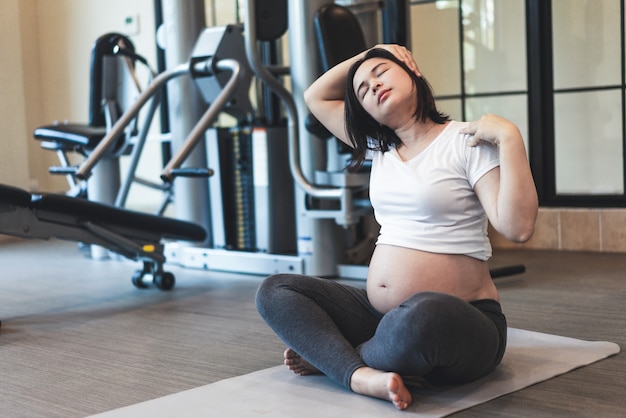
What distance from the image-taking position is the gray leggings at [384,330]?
1554 millimetres

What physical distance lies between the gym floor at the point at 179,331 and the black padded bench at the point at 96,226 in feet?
0.48

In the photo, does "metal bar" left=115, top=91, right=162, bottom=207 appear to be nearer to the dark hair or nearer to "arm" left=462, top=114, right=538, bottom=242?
the dark hair

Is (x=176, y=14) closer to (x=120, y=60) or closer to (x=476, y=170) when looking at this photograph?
(x=120, y=60)

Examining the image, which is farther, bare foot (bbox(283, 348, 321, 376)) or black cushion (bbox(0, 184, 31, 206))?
black cushion (bbox(0, 184, 31, 206))

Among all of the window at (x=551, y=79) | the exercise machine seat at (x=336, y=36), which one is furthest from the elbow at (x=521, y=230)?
the window at (x=551, y=79)

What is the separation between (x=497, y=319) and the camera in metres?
1.76

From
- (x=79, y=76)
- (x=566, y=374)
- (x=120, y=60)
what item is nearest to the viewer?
(x=566, y=374)

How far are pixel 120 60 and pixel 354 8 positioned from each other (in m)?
1.33

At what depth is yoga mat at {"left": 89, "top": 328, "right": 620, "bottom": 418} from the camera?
64.4 inches

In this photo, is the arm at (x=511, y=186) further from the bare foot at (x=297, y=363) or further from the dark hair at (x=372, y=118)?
the bare foot at (x=297, y=363)

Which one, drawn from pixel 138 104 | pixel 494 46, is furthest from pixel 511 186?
pixel 494 46

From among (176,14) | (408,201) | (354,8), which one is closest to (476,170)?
(408,201)

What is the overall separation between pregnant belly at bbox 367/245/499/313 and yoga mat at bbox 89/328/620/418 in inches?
7.7

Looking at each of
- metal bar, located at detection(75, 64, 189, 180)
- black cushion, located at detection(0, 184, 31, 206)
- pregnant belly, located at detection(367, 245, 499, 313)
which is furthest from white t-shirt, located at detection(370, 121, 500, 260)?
metal bar, located at detection(75, 64, 189, 180)
